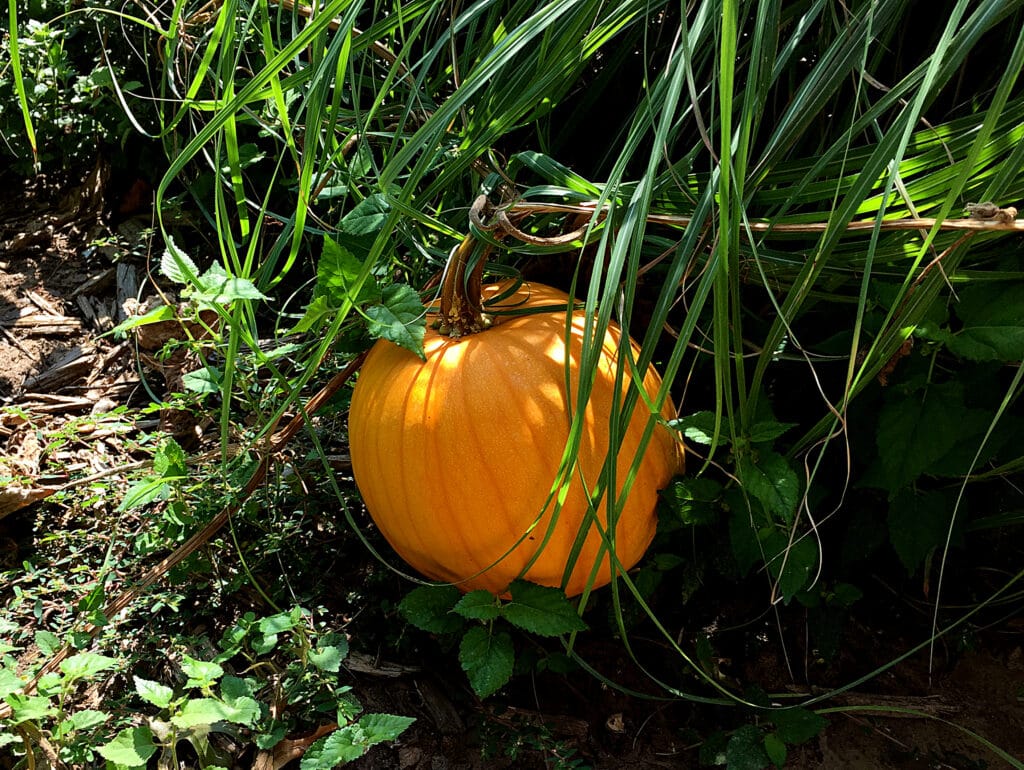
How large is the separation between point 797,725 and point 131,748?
871mm

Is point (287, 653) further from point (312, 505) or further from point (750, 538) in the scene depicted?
point (750, 538)

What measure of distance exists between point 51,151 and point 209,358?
77cm

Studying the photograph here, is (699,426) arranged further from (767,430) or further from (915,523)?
(915,523)

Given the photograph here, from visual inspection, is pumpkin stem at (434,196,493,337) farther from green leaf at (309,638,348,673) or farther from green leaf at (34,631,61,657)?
green leaf at (34,631,61,657)

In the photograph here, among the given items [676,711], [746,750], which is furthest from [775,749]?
[676,711]

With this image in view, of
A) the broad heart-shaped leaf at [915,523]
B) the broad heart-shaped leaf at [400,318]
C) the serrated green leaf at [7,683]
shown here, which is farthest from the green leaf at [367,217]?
the broad heart-shaped leaf at [915,523]

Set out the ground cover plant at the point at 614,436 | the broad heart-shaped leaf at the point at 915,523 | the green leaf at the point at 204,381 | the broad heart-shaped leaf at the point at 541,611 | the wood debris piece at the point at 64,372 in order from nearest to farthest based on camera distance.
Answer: the ground cover plant at the point at 614,436, the broad heart-shaped leaf at the point at 541,611, the broad heart-shaped leaf at the point at 915,523, the green leaf at the point at 204,381, the wood debris piece at the point at 64,372

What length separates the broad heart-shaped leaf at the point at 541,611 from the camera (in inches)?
50.3

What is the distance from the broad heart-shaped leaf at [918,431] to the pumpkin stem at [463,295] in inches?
22.8

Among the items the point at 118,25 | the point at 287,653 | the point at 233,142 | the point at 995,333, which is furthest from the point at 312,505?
the point at 118,25

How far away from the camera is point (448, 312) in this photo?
1440 millimetres

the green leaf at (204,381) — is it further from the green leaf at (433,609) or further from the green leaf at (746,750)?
the green leaf at (746,750)

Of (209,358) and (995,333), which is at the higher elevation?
(995,333)

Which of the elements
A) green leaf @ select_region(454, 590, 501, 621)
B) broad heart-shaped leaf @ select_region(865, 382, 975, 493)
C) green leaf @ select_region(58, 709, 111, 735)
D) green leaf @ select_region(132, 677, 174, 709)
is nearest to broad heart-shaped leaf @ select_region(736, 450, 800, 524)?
broad heart-shaped leaf @ select_region(865, 382, 975, 493)
